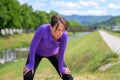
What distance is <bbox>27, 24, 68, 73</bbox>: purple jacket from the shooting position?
7129 mm

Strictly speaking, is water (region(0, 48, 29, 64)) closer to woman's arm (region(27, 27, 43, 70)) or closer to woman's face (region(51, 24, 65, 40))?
woman's arm (region(27, 27, 43, 70))

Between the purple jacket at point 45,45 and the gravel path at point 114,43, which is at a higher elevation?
the purple jacket at point 45,45

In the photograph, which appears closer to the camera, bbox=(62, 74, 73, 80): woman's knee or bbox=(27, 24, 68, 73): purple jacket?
bbox=(27, 24, 68, 73): purple jacket

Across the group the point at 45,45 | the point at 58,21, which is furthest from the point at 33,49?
the point at 58,21

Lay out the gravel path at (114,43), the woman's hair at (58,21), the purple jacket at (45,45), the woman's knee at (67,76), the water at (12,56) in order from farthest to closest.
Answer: the water at (12,56)
the gravel path at (114,43)
the woman's knee at (67,76)
the purple jacket at (45,45)
the woman's hair at (58,21)

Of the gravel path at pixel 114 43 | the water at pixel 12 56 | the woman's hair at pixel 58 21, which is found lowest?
the water at pixel 12 56

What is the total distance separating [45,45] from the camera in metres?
7.32

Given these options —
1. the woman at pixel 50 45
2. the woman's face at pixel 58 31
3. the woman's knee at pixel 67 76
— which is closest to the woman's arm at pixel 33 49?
the woman at pixel 50 45

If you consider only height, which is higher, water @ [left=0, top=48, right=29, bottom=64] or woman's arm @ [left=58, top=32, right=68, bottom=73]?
woman's arm @ [left=58, top=32, right=68, bottom=73]

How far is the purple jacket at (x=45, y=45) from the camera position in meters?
7.13

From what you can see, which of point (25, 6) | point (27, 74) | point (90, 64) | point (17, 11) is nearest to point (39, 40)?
point (27, 74)

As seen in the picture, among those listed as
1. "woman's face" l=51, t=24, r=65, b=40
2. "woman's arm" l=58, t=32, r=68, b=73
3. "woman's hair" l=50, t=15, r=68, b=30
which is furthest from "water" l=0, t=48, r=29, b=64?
"woman's hair" l=50, t=15, r=68, b=30

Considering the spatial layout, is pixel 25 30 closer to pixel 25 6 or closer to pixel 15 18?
pixel 25 6

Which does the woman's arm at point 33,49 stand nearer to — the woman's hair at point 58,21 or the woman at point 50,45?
the woman at point 50,45
